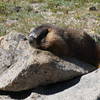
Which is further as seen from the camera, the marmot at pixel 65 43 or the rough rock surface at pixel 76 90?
the marmot at pixel 65 43

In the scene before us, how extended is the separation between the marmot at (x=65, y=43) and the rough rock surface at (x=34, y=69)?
16 centimetres

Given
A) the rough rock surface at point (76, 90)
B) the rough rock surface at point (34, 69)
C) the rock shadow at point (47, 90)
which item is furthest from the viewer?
the rock shadow at point (47, 90)

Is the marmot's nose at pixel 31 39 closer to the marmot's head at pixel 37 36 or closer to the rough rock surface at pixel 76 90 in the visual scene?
the marmot's head at pixel 37 36

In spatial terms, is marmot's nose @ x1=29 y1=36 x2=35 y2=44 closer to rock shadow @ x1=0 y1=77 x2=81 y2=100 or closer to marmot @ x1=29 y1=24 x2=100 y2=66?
marmot @ x1=29 y1=24 x2=100 y2=66

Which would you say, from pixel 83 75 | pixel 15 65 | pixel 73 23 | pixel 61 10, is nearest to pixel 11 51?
pixel 15 65

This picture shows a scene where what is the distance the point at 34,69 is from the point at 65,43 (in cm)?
93

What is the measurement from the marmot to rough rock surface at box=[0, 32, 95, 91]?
16 centimetres

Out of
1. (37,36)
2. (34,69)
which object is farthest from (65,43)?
(34,69)

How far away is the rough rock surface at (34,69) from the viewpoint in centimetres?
751

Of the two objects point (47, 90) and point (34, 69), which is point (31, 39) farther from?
point (47, 90)

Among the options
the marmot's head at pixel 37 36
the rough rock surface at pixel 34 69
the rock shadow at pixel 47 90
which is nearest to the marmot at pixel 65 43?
the marmot's head at pixel 37 36

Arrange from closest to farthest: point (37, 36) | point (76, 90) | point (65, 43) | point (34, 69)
Result: 1. point (76, 90)
2. point (34, 69)
3. point (37, 36)
4. point (65, 43)

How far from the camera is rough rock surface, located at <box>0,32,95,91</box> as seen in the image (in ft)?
24.6

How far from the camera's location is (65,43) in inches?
316
